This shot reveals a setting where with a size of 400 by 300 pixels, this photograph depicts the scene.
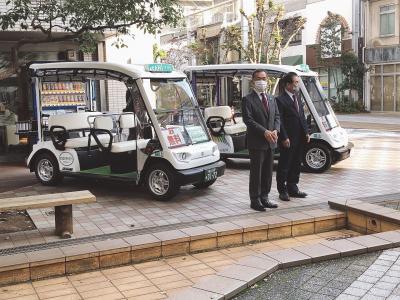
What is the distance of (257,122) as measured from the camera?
22.3 ft

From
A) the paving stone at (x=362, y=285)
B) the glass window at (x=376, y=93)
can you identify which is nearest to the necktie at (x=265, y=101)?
the paving stone at (x=362, y=285)

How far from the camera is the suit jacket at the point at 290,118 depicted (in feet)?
24.2

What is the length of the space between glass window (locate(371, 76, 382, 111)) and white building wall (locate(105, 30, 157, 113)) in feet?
65.6

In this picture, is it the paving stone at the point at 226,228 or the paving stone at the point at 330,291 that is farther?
the paving stone at the point at 226,228

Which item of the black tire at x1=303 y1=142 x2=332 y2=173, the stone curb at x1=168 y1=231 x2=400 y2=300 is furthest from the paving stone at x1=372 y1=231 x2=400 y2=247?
the black tire at x1=303 y1=142 x2=332 y2=173

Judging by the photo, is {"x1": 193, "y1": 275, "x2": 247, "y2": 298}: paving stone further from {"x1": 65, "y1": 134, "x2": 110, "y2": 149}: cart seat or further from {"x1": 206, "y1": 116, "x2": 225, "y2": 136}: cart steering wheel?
{"x1": 206, "y1": 116, "x2": 225, "y2": 136}: cart steering wheel

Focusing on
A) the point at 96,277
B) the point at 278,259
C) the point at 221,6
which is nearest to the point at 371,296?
the point at 278,259

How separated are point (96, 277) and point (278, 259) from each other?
175cm

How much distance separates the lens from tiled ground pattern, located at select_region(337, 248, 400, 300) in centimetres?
423

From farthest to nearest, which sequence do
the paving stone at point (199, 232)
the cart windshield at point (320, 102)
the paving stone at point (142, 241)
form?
the cart windshield at point (320, 102)
the paving stone at point (199, 232)
the paving stone at point (142, 241)

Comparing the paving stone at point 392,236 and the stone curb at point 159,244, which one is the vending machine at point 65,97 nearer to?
the stone curb at point 159,244

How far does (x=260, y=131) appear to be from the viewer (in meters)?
6.69

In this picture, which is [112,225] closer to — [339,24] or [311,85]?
[311,85]

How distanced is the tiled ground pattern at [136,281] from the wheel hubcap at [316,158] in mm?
4641
